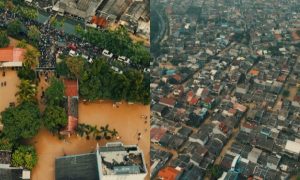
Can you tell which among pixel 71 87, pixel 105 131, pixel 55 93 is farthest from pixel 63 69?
pixel 105 131

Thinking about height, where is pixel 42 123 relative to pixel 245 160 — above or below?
above

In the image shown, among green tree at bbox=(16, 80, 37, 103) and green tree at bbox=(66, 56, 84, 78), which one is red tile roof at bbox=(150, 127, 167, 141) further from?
green tree at bbox=(16, 80, 37, 103)

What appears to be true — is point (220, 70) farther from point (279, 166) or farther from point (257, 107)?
point (279, 166)

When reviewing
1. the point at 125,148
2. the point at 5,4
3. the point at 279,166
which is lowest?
the point at 279,166

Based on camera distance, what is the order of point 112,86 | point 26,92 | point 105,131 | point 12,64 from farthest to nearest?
1. point 12,64
2. point 112,86
3. point 26,92
4. point 105,131

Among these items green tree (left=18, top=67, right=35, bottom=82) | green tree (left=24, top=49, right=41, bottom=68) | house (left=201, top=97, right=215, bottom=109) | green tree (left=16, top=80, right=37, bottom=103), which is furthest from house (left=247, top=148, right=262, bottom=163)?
green tree (left=24, top=49, right=41, bottom=68)

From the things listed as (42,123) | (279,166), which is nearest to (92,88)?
(42,123)

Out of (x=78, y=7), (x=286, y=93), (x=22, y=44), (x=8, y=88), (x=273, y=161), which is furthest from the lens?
(x=78, y=7)

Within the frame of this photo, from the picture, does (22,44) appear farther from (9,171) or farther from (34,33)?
(9,171)
